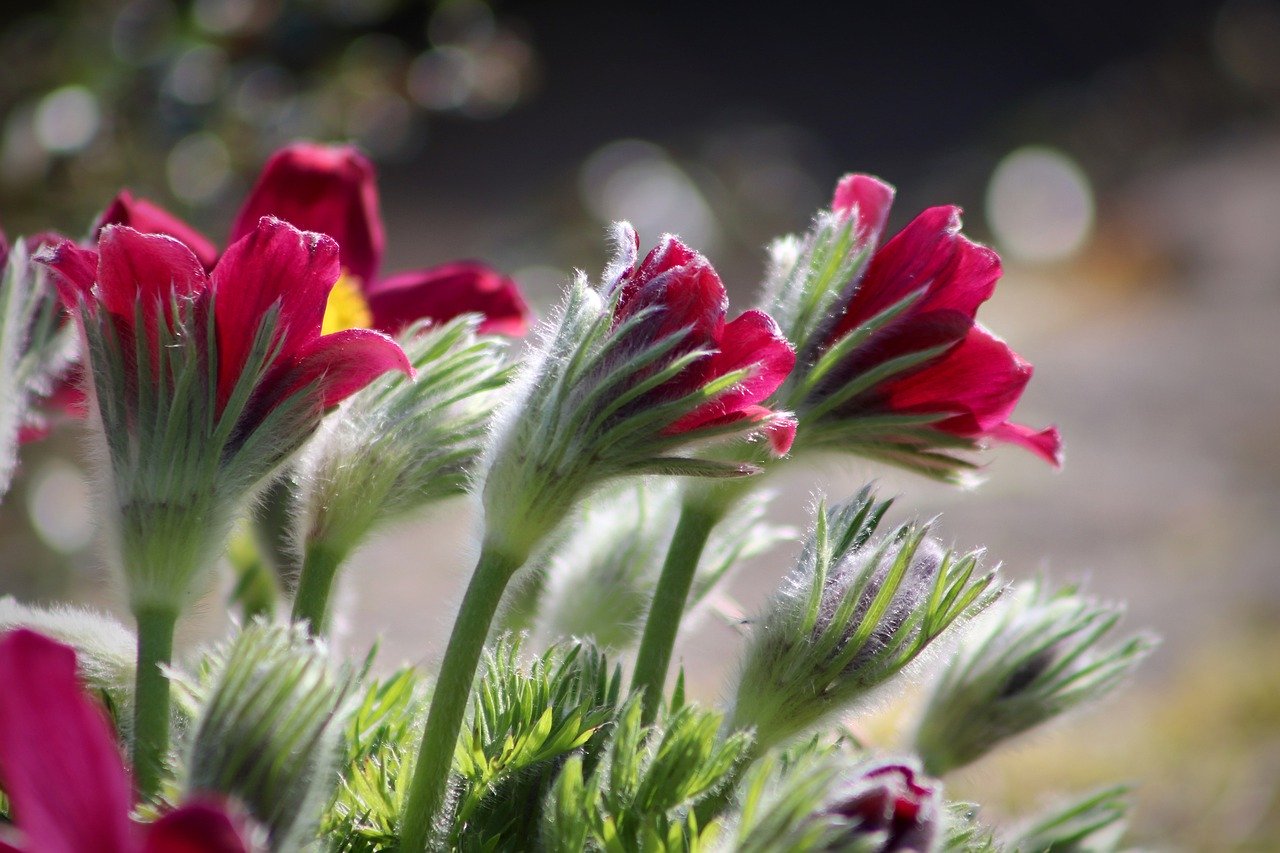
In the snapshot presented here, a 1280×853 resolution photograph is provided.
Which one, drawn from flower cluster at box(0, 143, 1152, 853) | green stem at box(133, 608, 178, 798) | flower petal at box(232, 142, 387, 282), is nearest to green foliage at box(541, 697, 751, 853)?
flower cluster at box(0, 143, 1152, 853)

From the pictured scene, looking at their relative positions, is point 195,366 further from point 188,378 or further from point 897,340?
point 897,340

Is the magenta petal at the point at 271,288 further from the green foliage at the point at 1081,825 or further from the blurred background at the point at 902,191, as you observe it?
the green foliage at the point at 1081,825

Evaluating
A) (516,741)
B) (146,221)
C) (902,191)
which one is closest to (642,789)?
(516,741)

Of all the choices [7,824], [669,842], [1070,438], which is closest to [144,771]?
[7,824]

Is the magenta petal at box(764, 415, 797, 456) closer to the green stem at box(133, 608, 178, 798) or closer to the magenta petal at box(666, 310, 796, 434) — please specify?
the magenta petal at box(666, 310, 796, 434)

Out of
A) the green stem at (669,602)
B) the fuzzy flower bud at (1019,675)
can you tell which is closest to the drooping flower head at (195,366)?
the green stem at (669,602)

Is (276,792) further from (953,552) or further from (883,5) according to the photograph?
(883,5)
